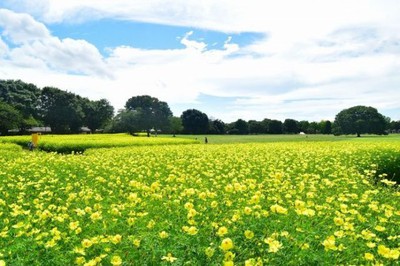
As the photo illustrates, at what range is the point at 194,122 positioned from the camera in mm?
100875

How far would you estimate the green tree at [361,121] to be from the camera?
82.6 m

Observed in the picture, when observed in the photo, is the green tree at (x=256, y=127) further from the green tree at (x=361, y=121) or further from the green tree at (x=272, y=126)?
the green tree at (x=361, y=121)

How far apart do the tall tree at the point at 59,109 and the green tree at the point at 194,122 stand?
29854 millimetres

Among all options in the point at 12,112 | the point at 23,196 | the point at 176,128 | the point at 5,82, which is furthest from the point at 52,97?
the point at 23,196

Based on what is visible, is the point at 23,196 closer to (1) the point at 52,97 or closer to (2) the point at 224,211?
(2) the point at 224,211

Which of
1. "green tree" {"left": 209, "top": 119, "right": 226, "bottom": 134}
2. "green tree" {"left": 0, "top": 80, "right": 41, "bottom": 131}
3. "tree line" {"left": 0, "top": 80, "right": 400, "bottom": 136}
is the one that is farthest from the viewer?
"green tree" {"left": 209, "top": 119, "right": 226, "bottom": 134}

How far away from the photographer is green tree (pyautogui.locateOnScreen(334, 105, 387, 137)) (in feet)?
271

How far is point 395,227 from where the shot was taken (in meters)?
6.11

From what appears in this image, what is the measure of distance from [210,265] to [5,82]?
79.3 m

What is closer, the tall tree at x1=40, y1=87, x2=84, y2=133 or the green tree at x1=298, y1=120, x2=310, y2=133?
the tall tree at x1=40, y1=87, x2=84, y2=133

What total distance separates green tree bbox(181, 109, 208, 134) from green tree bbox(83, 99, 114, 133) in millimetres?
19371

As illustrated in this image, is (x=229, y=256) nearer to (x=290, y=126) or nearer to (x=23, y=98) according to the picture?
(x=23, y=98)

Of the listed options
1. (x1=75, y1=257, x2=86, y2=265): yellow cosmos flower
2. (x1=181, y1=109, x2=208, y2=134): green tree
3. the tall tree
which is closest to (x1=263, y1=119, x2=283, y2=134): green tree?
(x1=181, y1=109, x2=208, y2=134): green tree

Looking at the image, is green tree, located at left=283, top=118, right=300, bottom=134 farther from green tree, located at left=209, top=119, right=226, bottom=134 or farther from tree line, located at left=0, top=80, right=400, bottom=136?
tree line, located at left=0, top=80, right=400, bottom=136
